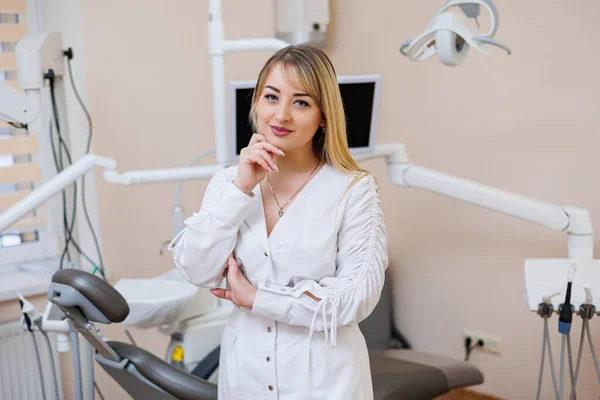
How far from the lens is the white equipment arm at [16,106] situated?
6.15ft

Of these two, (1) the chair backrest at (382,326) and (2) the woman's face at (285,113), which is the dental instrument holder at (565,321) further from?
(1) the chair backrest at (382,326)

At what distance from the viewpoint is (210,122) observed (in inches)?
126

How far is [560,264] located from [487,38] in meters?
0.70

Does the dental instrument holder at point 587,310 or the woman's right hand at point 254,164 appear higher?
the woman's right hand at point 254,164

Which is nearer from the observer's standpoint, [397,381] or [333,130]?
[333,130]

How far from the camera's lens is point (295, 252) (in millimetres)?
1402

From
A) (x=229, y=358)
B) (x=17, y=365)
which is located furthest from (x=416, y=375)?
(x=17, y=365)

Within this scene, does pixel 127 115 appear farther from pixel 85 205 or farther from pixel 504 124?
pixel 504 124

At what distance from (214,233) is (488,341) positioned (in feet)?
7.16

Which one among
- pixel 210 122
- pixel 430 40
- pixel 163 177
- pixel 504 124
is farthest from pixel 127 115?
pixel 504 124

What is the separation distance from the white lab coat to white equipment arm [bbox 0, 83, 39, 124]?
30.5 inches

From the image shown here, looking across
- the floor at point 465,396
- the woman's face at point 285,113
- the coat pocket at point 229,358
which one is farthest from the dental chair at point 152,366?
the floor at point 465,396

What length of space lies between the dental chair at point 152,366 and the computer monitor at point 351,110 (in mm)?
633

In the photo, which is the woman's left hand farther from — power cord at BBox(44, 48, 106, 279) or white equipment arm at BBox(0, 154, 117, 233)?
power cord at BBox(44, 48, 106, 279)
